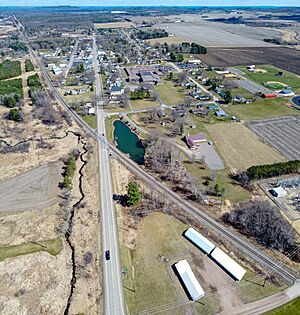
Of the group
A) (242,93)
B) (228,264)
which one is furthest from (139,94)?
(228,264)

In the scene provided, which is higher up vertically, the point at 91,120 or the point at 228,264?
the point at 91,120

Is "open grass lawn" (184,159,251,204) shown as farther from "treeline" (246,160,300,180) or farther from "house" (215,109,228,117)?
"house" (215,109,228,117)

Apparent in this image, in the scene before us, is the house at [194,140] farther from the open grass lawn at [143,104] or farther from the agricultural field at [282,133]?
the open grass lawn at [143,104]

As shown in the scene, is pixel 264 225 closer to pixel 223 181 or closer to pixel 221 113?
pixel 223 181

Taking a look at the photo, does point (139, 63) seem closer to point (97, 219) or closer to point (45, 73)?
point (45, 73)

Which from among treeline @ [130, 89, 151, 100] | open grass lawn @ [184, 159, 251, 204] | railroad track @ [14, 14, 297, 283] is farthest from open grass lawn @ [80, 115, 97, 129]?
open grass lawn @ [184, 159, 251, 204]

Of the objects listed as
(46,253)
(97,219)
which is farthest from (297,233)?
(46,253)
